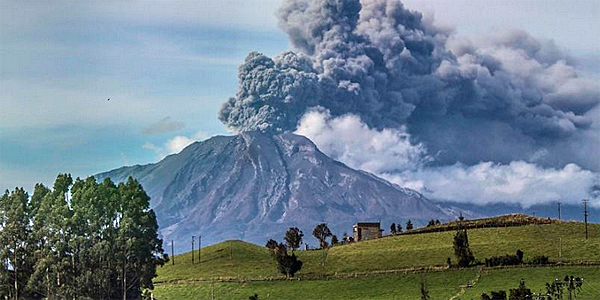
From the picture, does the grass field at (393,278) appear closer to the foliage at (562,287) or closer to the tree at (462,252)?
the foliage at (562,287)

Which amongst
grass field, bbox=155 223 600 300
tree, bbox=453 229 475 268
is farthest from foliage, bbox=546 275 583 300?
tree, bbox=453 229 475 268

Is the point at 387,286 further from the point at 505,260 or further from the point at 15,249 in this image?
the point at 15,249

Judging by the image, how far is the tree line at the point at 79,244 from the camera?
13950cm

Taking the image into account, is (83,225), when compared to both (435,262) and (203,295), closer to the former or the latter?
(203,295)

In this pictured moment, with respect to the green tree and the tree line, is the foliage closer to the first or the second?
the tree line

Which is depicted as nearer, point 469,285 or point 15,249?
point 15,249

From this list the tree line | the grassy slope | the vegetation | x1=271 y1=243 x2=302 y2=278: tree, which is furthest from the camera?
x1=271 y1=243 x2=302 y2=278: tree

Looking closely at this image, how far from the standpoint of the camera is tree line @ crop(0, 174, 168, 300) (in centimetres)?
13950

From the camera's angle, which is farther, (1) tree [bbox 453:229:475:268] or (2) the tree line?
(1) tree [bbox 453:229:475:268]

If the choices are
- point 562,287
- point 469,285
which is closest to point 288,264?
point 469,285

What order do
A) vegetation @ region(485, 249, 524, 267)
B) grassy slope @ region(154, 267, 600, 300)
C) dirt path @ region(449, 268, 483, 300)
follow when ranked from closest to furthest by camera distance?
dirt path @ region(449, 268, 483, 300) → grassy slope @ region(154, 267, 600, 300) → vegetation @ region(485, 249, 524, 267)

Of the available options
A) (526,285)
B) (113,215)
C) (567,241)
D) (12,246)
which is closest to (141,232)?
(113,215)

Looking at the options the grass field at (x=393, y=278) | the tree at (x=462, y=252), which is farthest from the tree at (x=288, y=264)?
the tree at (x=462, y=252)

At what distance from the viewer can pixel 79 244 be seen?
143375 millimetres
